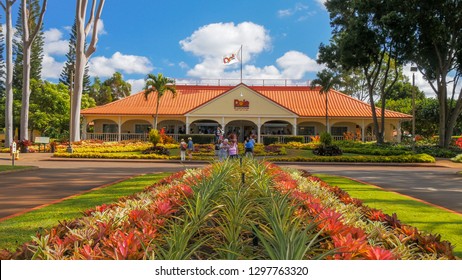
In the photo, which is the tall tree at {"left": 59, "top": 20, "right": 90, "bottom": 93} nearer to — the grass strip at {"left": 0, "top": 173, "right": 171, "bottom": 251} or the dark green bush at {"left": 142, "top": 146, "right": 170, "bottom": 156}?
the dark green bush at {"left": 142, "top": 146, "right": 170, "bottom": 156}

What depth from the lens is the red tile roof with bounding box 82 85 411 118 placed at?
39125 millimetres

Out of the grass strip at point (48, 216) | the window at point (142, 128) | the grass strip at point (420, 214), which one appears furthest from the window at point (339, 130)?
the grass strip at point (48, 216)

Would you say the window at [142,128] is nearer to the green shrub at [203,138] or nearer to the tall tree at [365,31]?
the green shrub at [203,138]

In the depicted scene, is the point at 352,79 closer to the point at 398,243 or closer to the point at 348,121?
the point at 348,121

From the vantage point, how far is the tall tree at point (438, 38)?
83.0ft

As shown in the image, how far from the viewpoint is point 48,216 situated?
652 cm

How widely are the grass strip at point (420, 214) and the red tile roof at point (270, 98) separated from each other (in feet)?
97.5

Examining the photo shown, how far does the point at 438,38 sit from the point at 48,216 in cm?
2708

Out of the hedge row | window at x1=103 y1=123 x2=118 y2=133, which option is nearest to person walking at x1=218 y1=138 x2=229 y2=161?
the hedge row

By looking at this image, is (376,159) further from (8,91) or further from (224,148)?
(8,91)

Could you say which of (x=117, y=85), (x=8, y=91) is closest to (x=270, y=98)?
(x=8, y=91)

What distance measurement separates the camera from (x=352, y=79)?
58156 mm

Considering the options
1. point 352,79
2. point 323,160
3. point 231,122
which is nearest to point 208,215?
point 323,160
